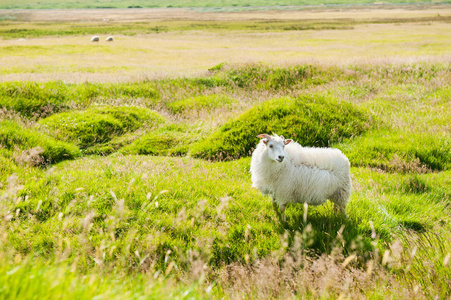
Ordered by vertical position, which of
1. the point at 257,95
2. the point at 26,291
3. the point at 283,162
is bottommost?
the point at 257,95

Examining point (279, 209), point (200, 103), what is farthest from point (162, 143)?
point (279, 209)

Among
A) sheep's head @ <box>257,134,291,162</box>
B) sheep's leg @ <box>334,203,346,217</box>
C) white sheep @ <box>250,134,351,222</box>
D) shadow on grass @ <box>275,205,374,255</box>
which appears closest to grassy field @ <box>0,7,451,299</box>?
shadow on grass @ <box>275,205,374,255</box>

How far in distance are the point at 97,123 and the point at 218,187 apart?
6.66 m

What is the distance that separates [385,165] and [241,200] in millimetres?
4344

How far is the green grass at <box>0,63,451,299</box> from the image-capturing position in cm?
324

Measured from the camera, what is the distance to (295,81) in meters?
17.8

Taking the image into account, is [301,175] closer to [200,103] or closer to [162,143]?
[162,143]

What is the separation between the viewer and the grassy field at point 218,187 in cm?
326

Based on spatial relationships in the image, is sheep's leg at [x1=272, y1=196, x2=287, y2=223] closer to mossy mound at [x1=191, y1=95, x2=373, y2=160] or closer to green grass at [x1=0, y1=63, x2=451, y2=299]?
green grass at [x1=0, y1=63, x2=451, y2=299]

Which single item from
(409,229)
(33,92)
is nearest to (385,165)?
(409,229)

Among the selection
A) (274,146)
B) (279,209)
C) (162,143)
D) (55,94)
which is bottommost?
(162,143)

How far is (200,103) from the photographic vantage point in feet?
47.2

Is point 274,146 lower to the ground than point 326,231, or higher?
higher

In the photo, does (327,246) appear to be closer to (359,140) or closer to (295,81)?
(359,140)
